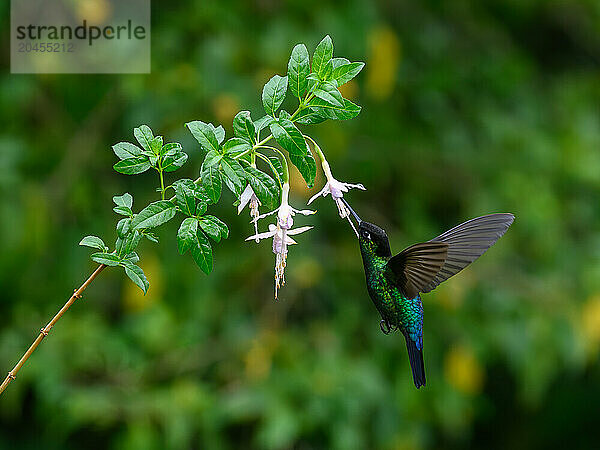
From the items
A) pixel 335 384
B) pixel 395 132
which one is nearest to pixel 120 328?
pixel 335 384

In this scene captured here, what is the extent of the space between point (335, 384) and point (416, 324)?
1.63 meters

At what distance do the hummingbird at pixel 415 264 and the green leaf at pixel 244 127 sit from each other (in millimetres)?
145

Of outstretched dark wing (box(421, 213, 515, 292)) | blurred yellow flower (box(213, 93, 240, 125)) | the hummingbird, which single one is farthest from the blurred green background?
outstretched dark wing (box(421, 213, 515, 292))

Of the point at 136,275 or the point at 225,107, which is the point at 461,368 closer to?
the point at 225,107

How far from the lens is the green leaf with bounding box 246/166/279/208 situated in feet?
2.57

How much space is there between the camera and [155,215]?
2.69 feet

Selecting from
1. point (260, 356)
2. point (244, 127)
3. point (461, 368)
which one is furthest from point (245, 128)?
point (461, 368)

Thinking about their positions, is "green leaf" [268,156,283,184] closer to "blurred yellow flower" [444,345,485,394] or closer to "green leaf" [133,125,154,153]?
"green leaf" [133,125,154,153]

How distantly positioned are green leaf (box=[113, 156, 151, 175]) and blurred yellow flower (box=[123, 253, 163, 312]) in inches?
74.2

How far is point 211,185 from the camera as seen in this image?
79 centimetres

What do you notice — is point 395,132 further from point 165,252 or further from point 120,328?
point 120,328

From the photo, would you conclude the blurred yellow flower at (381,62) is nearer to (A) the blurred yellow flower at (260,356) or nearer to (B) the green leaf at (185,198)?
(A) the blurred yellow flower at (260,356)

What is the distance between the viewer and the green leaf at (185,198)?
82 centimetres

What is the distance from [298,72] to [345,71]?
6 centimetres
